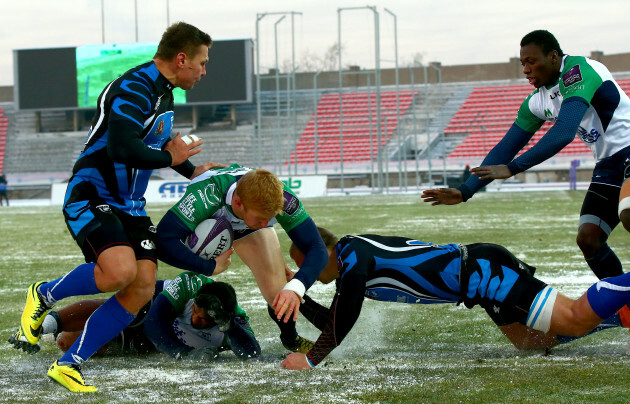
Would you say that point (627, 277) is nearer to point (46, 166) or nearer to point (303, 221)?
point (303, 221)

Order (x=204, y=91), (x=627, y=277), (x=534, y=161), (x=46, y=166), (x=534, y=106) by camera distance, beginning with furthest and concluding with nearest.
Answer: (x=46, y=166) → (x=204, y=91) → (x=534, y=106) → (x=534, y=161) → (x=627, y=277)

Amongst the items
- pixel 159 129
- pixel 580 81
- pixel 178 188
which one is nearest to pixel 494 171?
pixel 580 81

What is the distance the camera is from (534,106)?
525 cm

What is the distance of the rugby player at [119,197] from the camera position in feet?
13.1

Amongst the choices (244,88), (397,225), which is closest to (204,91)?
(244,88)

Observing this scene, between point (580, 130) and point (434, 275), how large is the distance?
63.1 inches

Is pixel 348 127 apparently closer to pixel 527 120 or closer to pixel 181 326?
pixel 527 120

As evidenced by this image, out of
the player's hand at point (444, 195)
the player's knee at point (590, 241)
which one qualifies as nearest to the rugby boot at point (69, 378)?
the player's hand at point (444, 195)

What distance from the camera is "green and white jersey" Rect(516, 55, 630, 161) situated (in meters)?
4.75

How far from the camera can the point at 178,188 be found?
2942cm

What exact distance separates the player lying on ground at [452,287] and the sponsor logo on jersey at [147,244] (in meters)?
0.79

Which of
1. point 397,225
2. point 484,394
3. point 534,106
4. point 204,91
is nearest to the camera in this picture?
point 484,394

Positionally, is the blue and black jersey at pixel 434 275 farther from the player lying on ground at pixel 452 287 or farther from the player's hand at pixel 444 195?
the player's hand at pixel 444 195

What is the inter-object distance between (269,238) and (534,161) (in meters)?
1.65
